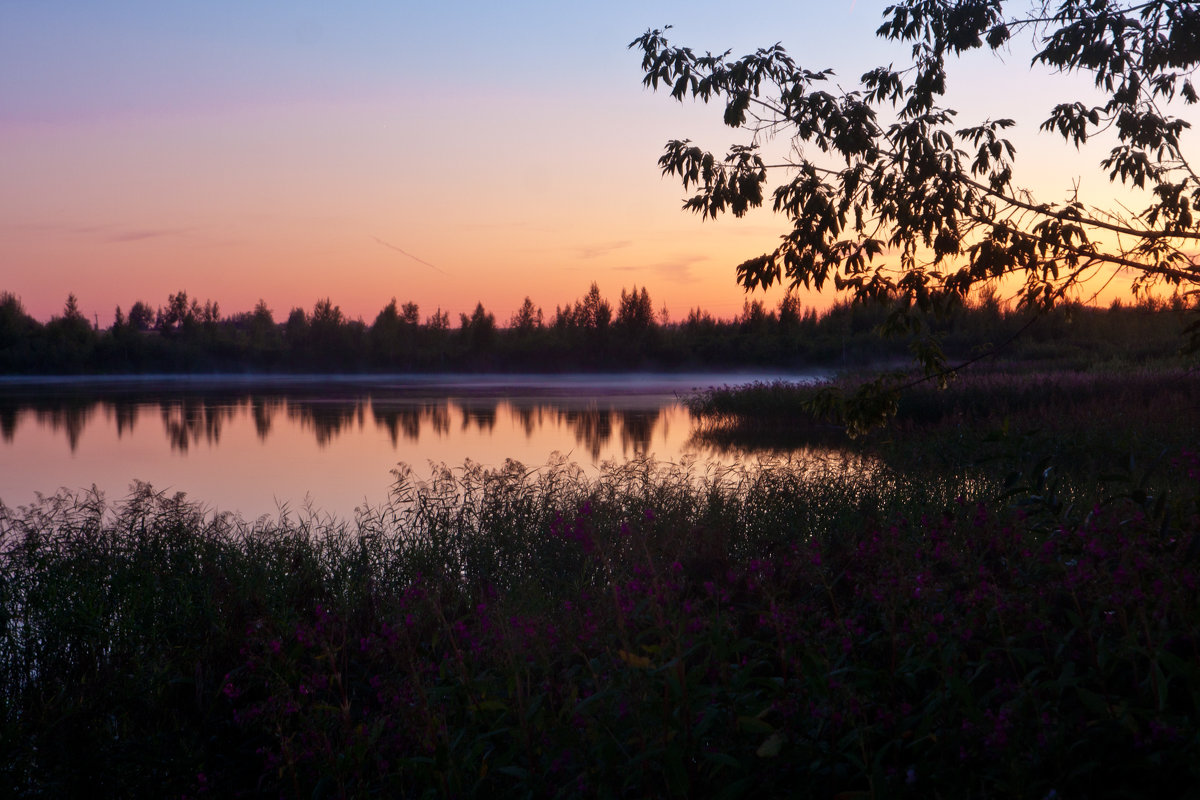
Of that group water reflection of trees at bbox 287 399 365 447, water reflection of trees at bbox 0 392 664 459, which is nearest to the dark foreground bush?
water reflection of trees at bbox 0 392 664 459

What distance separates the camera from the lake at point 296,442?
55.8 feet

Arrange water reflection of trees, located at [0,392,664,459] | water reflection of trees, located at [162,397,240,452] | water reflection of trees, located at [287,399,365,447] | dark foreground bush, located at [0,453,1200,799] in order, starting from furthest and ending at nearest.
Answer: water reflection of trees, located at [287,399,365,447] → water reflection of trees, located at [0,392,664,459] → water reflection of trees, located at [162,397,240,452] → dark foreground bush, located at [0,453,1200,799]

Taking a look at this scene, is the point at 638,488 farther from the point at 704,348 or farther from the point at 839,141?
the point at 704,348

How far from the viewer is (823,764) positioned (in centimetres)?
289

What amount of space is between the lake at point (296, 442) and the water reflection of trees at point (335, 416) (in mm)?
65

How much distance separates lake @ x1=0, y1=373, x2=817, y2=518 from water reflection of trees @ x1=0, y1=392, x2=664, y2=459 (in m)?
0.06

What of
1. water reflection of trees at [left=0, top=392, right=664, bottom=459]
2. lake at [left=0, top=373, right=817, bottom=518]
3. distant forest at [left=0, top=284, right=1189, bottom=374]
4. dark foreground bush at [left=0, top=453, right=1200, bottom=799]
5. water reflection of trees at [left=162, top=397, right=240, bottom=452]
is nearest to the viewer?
dark foreground bush at [left=0, top=453, right=1200, bottom=799]

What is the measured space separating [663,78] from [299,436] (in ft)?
69.7

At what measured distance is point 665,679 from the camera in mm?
2859

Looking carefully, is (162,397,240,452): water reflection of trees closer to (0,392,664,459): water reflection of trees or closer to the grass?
(0,392,664,459): water reflection of trees

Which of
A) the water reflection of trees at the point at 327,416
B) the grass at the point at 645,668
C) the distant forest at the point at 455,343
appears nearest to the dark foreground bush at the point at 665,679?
the grass at the point at 645,668

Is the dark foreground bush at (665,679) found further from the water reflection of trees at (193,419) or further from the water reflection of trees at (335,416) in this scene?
the water reflection of trees at (193,419)

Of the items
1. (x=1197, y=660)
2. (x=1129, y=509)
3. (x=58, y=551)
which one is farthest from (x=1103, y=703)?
(x=58, y=551)

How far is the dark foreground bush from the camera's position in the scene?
2795 mm
